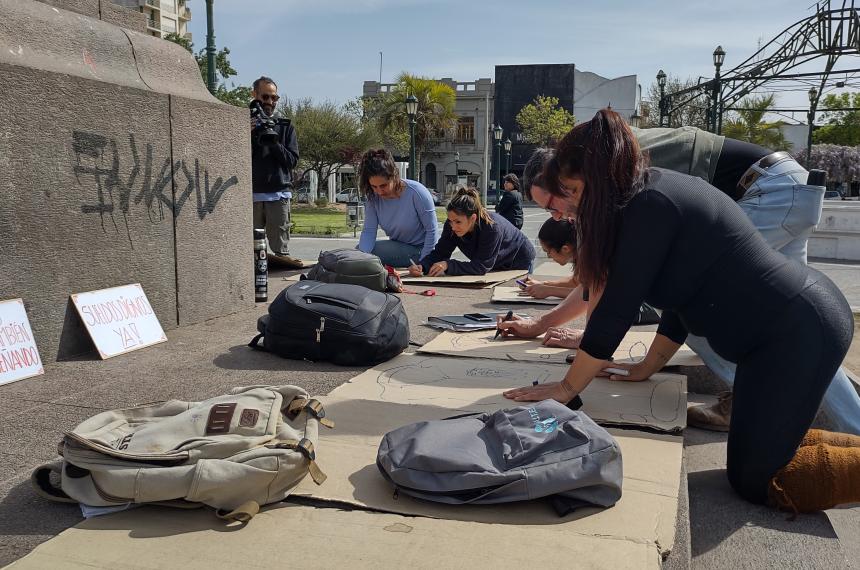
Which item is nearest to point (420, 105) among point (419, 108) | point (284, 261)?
point (419, 108)

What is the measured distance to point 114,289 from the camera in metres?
4.02

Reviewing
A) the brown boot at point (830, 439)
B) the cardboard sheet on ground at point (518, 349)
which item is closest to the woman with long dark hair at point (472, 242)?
the cardboard sheet on ground at point (518, 349)

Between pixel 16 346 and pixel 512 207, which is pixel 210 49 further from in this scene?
pixel 16 346

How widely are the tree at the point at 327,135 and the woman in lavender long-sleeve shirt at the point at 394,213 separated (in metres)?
33.5

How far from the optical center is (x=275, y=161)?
7031 mm

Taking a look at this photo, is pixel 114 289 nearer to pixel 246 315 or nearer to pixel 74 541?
pixel 246 315

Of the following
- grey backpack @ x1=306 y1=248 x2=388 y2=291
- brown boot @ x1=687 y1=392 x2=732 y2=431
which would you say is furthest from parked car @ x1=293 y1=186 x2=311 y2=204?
brown boot @ x1=687 y1=392 x2=732 y2=431

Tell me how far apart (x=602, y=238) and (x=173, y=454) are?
1545 mm

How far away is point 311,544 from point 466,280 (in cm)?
484

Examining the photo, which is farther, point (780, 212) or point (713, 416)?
point (780, 212)

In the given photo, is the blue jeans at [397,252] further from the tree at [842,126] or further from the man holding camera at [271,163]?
the tree at [842,126]

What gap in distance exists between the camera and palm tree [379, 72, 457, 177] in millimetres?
47094

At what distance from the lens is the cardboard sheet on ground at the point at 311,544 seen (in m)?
1.73

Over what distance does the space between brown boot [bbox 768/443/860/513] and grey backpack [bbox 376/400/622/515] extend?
73 centimetres
